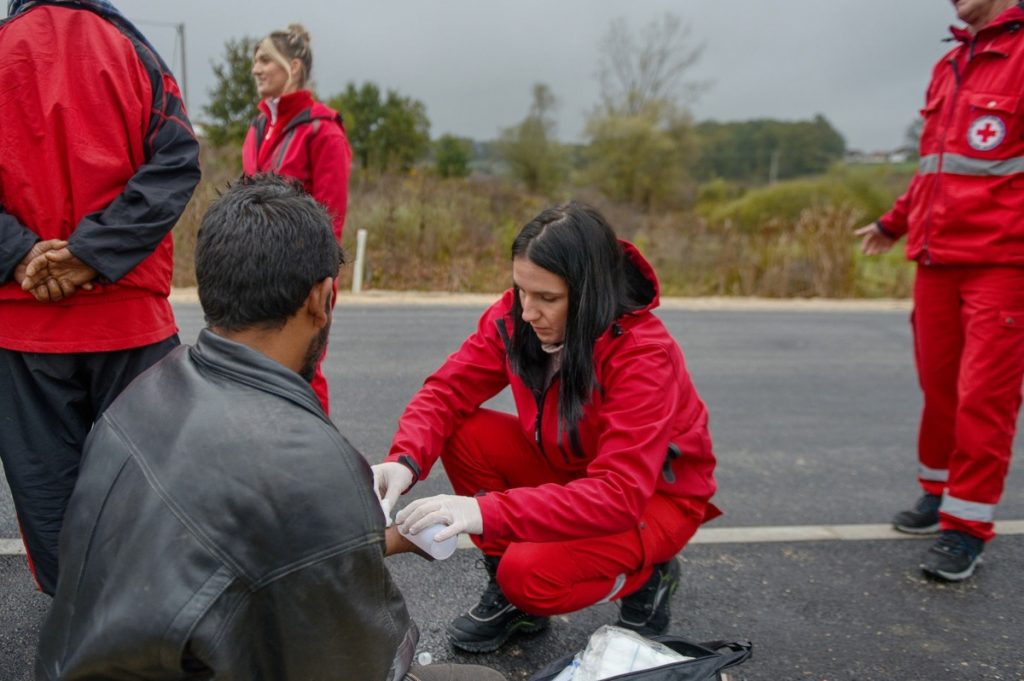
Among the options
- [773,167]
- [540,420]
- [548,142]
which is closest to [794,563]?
[540,420]

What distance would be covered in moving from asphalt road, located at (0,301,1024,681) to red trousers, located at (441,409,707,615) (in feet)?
1.13

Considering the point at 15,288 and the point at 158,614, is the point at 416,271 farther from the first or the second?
the point at 158,614

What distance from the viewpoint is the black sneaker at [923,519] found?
3.69m

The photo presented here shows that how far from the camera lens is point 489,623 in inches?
108

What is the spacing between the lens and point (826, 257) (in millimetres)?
13391

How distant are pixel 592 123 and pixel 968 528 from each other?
3614cm

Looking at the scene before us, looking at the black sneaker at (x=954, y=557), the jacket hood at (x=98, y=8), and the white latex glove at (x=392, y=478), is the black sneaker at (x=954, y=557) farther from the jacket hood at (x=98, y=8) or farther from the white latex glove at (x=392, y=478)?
the jacket hood at (x=98, y=8)

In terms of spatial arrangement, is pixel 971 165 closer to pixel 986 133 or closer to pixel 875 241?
pixel 986 133

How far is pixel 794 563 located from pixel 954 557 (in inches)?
22.3

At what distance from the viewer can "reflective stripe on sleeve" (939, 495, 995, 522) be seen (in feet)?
10.7

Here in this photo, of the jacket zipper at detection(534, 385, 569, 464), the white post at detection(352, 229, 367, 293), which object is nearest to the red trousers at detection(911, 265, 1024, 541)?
the jacket zipper at detection(534, 385, 569, 464)

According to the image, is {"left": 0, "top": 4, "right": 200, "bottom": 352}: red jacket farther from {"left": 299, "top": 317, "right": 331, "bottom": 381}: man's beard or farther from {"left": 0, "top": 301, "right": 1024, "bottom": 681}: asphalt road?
{"left": 299, "top": 317, "right": 331, "bottom": 381}: man's beard

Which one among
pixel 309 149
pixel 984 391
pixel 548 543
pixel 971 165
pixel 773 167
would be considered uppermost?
pixel 773 167

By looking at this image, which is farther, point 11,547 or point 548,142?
point 548,142
